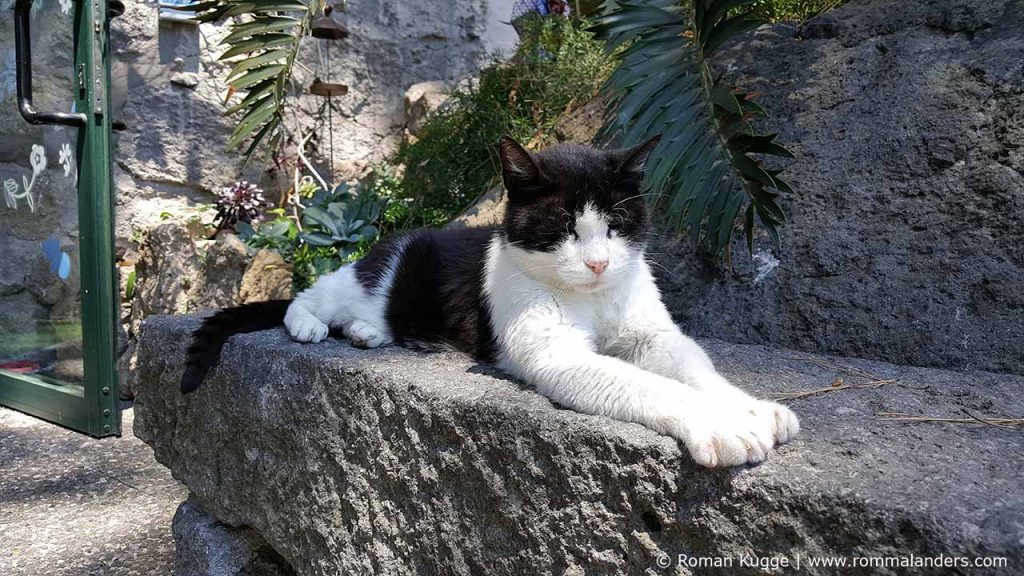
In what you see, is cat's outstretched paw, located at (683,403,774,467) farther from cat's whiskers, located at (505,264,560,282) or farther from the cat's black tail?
the cat's black tail

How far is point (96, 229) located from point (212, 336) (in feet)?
3.85

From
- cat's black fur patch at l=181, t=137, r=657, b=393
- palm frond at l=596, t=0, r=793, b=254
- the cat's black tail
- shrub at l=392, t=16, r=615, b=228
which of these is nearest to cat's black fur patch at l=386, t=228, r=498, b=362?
cat's black fur patch at l=181, t=137, r=657, b=393

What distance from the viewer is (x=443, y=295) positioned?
1.95 meters

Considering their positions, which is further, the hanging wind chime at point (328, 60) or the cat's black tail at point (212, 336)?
the hanging wind chime at point (328, 60)

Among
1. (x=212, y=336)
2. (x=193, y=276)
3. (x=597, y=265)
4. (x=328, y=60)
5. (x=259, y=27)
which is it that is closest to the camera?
(x=597, y=265)

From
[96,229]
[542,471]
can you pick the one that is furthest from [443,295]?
[96,229]

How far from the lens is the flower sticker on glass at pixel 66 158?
2.93 m

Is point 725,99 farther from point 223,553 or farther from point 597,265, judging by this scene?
point 223,553

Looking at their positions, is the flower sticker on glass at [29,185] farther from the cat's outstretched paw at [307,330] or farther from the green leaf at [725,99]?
the green leaf at [725,99]

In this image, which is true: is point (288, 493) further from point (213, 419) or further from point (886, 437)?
point (886, 437)

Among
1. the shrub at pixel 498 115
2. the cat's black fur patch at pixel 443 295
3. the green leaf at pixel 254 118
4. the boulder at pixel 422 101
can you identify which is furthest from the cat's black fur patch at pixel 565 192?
the boulder at pixel 422 101

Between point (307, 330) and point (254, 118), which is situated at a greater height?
point (254, 118)

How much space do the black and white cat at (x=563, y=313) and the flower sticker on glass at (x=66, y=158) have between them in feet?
4.68

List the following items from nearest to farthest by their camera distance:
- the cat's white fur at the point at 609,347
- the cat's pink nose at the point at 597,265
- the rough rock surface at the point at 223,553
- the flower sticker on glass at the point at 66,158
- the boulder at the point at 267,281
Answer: the cat's white fur at the point at 609,347, the cat's pink nose at the point at 597,265, the rough rock surface at the point at 223,553, the flower sticker on glass at the point at 66,158, the boulder at the point at 267,281
